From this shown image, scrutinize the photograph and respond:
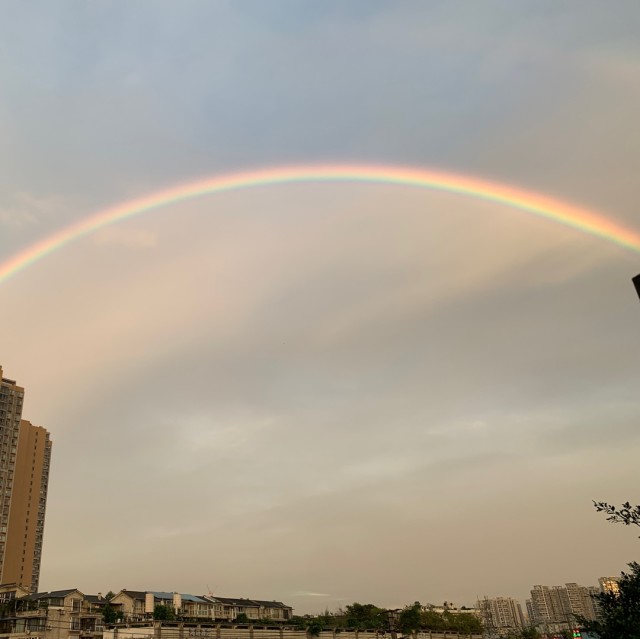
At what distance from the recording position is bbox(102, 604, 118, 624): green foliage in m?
74.8

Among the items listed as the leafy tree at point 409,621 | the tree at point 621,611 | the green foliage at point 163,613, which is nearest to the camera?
the tree at point 621,611

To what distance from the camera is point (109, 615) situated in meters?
76.4

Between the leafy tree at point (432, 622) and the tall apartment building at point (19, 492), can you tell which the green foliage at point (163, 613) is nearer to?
the tall apartment building at point (19, 492)

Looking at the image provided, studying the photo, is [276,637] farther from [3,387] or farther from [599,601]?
[3,387]

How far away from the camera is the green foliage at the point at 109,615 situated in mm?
74812

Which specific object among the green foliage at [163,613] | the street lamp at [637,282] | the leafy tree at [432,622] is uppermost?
the street lamp at [637,282]

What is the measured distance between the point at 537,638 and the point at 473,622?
95.0 feet

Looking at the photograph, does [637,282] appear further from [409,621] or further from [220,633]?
[409,621]

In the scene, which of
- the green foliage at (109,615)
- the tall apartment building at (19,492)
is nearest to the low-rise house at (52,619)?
the green foliage at (109,615)

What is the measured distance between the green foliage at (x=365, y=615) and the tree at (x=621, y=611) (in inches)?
Result: 3248

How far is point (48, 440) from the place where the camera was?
126 m

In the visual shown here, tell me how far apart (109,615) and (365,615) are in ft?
168

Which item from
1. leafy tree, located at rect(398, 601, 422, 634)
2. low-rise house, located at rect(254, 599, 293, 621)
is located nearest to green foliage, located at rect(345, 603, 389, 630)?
Result: leafy tree, located at rect(398, 601, 422, 634)

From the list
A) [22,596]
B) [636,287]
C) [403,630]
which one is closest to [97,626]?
[22,596]
